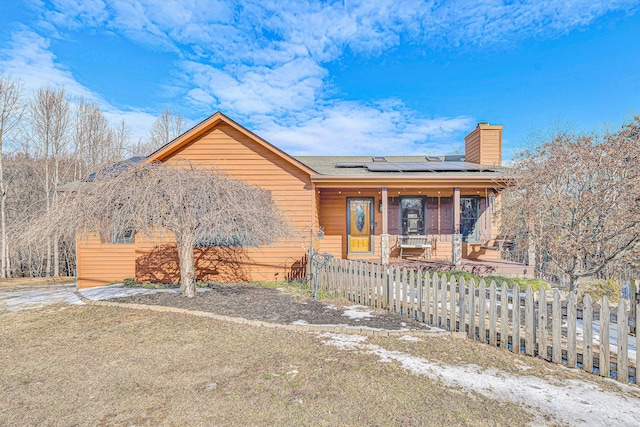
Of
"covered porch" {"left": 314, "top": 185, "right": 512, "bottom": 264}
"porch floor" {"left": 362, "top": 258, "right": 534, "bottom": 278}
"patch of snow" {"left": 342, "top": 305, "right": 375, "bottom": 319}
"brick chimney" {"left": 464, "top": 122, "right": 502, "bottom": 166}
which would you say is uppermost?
"brick chimney" {"left": 464, "top": 122, "right": 502, "bottom": 166}

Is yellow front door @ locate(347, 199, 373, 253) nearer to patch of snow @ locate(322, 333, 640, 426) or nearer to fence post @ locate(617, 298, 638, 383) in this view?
patch of snow @ locate(322, 333, 640, 426)

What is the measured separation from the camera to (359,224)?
41.2ft

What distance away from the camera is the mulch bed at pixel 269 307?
5781 mm

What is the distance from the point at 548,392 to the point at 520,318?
2.35 meters

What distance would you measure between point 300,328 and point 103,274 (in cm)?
824

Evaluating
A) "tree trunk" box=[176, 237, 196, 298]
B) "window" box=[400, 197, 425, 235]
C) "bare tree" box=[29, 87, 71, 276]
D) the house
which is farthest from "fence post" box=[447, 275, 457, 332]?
"bare tree" box=[29, 87, 71, 276]

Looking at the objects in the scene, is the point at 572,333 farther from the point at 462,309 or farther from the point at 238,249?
the point at 238,249

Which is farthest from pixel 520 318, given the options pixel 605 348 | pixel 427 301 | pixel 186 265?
pixel 186 265

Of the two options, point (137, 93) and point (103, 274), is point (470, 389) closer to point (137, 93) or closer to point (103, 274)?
point (103, 274)

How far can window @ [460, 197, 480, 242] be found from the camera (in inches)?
481

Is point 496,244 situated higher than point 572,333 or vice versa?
point 496,244

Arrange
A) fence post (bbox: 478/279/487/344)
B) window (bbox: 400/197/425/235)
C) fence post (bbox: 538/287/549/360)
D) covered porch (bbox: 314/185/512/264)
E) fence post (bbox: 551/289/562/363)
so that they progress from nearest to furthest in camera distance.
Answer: fence post (bbox: 551/289/562/363), fence post (bbox: 538/287/549/360), fence post (bbox: 478/279/487/344), covered porch (bbox: 314/185/512/264), window (bbox: 400/197/425/235)

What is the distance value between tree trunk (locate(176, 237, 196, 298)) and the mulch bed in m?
0.22

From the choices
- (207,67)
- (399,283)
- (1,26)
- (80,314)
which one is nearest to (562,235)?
(399,283)
